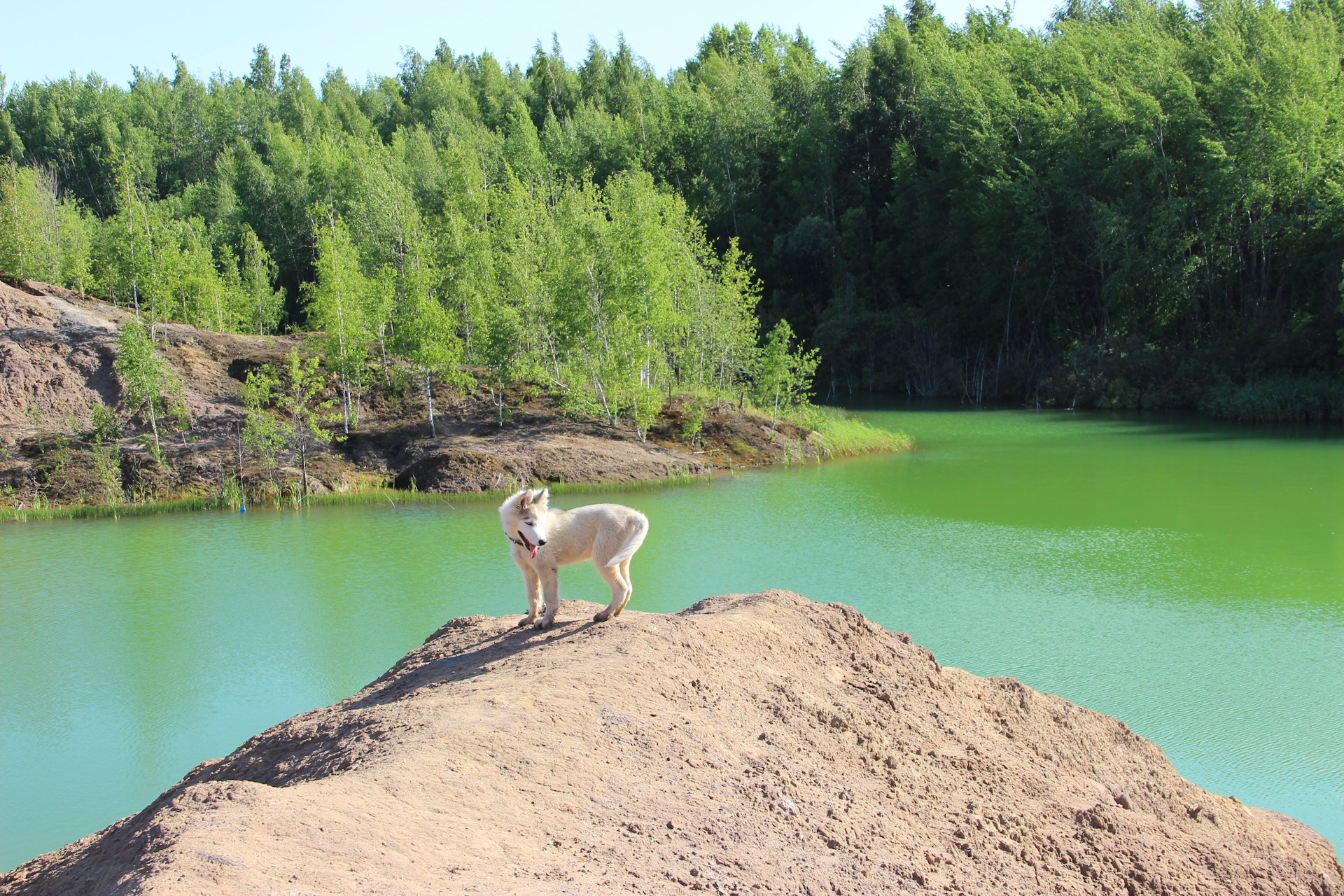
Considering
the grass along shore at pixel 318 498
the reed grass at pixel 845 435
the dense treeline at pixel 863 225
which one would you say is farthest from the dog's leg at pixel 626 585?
the reed grass at pixel 845 435

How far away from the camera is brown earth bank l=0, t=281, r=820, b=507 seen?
1736 cm

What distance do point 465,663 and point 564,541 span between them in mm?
870

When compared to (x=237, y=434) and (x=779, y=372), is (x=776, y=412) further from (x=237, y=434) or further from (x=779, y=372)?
(x=237, y=434)

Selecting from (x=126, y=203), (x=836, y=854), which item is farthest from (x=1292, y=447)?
(x=126, y=203)

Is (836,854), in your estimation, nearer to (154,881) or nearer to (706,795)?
(706,795)

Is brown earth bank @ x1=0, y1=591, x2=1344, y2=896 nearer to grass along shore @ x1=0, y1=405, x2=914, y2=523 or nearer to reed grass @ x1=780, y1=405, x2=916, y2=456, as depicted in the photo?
grass along shore @ x1=0, y1=405, x2=914, y2=523

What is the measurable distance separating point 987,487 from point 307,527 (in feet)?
36.8

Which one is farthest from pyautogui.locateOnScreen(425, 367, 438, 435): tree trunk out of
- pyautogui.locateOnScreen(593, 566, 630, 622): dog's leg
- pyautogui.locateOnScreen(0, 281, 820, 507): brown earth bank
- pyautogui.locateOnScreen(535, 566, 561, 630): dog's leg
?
pyautogui.locateOnScreen(593, 566, 630, 622): dog's leg

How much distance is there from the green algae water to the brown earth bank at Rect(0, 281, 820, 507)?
143 centimetres

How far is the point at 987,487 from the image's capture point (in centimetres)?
1733

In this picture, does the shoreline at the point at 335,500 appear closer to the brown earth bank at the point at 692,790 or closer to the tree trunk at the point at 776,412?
the tree trunk at the point at 776,412

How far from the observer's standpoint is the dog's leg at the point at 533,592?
233 inches

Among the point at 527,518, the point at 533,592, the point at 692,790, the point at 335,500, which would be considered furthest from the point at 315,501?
the point at 692,790

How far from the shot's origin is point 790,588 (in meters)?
10.6
